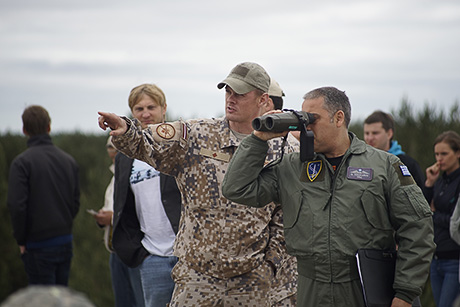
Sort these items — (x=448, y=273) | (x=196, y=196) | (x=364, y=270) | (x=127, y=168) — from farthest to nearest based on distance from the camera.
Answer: (x=448, y=273) < (x=127, y=168) < (x=196, y=196) < (x=364, y=270)

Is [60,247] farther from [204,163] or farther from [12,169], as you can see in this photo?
[204,163]

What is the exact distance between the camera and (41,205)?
6.87 meters

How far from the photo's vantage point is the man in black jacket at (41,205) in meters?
6.70

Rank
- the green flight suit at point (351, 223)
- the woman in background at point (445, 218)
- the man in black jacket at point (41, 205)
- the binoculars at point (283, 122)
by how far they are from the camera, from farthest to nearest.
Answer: the man in black jacket at point (41, 205), the woman in background at point (445, 218), the binoculars at point (283, 122), the green flight suit at point (351, 223)

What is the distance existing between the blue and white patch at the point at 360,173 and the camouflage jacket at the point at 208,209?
81cm

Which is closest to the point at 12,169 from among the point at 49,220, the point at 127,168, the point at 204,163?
the point at 49,220

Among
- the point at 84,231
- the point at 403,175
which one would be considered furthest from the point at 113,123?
the point at 84,231

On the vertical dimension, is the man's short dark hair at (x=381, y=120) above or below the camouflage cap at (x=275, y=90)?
below

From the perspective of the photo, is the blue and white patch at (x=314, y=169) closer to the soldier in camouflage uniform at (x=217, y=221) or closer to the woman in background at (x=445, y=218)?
the soldier in camouflage uniform at (x=217, y=221)

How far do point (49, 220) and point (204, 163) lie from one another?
3.27 m

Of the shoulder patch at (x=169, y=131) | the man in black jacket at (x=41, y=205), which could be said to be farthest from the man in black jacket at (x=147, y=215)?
the man in black jacket at (x=41, y=205)

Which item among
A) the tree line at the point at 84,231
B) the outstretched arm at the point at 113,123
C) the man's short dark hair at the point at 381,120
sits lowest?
the tree line at the point at 84,231

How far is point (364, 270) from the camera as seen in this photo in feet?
10.6

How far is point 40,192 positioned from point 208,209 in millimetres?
3426
